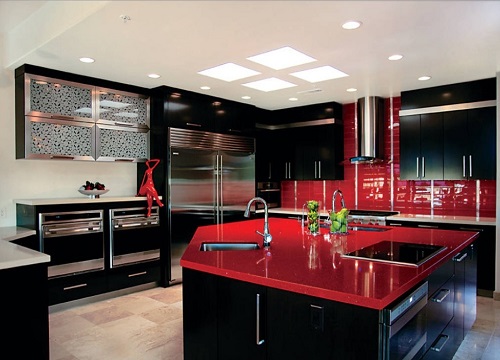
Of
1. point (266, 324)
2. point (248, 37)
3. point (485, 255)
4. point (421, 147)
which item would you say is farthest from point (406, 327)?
point (421, 147)

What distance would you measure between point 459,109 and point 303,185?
8.86 ft

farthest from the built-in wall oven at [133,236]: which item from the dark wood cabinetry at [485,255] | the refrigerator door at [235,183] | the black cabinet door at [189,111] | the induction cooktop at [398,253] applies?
the dark wood cabinetry at [485,255]

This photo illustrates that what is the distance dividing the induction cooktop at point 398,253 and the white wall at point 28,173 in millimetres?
3601

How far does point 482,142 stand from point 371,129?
1.42 metres

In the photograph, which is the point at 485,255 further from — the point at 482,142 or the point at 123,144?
the point at 123,144

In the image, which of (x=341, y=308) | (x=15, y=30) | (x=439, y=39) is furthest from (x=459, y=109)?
(x=15, y=30)

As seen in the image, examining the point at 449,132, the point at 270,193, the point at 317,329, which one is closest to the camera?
the point at 317,329

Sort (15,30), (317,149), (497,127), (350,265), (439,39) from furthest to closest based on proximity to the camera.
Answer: (317,149), (497,127), (15,30), (439,39), (350,265)

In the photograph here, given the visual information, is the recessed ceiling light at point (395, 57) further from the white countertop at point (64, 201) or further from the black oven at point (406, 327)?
the white countertop at point (64, 201)

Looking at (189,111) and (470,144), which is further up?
(189,111)

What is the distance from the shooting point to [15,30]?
3.92 meters

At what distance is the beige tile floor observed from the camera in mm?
3012

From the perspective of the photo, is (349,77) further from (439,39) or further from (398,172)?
(398,172)

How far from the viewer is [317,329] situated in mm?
1674
